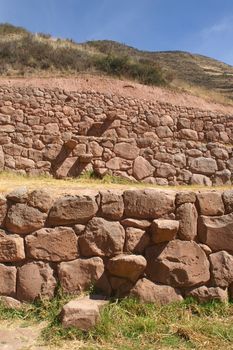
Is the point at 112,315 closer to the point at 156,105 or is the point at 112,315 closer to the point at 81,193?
the point at 81,193

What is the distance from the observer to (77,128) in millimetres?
12203

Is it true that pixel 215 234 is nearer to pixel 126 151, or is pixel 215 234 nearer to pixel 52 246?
pixel 52 246

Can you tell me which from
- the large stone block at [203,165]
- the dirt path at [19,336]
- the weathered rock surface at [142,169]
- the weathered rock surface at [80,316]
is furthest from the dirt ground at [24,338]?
the large stone block at [203,165]

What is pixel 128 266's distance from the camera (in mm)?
4207

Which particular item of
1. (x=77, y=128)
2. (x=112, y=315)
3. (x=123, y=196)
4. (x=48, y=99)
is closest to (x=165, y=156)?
(x=77, y=128)

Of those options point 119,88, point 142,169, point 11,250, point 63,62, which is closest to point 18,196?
point 11,250

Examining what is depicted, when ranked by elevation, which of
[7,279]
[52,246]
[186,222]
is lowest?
[7,279]

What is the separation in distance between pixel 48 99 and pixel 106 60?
527 centimetres

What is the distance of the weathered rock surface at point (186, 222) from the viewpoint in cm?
436

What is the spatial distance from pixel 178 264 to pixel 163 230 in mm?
388

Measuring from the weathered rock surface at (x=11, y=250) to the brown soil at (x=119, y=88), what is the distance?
30.0 ft

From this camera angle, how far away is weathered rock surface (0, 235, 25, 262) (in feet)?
14.1

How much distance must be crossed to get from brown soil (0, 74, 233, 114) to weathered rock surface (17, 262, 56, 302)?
9.31 meters

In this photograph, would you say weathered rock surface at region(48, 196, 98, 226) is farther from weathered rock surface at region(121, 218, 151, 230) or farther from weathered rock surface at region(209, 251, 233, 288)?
weathered rock surface at region(209, 251, 233, 288)
